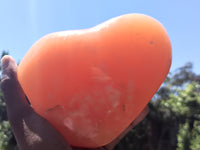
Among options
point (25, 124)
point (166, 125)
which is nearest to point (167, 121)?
point (166, 125)

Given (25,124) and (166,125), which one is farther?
(166,125)

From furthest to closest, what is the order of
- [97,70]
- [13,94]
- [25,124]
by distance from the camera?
[13,94]
[25,124]
[97,70]

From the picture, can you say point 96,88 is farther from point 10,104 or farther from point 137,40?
point 10,104

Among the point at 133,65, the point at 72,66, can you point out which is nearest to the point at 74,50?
the point at 72,66

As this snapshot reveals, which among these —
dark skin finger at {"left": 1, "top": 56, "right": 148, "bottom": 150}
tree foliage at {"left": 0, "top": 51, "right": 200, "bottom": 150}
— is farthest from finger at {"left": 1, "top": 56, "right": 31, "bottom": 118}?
tree foliage at {"left": 0, "top": 51, "right": 200, "bottom": 150}

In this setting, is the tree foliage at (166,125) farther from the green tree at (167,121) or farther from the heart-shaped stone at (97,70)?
the heart-shaped stone at (97,70)

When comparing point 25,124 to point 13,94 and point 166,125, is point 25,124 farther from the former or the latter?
point 166,125

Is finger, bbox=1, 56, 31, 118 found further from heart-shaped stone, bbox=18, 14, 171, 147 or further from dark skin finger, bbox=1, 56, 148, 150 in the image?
heart-shaped stone, bbox=18, 14, 171, 147
